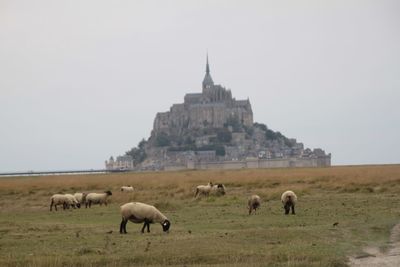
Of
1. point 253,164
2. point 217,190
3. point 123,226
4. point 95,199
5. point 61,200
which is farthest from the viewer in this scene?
point 253,164

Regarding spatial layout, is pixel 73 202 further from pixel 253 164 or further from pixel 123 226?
pixel 253 164

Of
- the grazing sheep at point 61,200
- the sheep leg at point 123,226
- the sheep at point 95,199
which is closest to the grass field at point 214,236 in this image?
the sheep leg at point 123,226

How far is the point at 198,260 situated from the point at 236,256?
0.79 meters

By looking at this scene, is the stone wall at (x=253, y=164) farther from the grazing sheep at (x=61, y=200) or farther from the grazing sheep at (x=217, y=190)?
the grazing sheep at (x=61, y=200)

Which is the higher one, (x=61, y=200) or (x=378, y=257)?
(x=61, y=200)

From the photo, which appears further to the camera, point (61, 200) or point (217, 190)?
point (217, 190)

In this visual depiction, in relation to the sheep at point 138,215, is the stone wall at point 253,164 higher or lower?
higher

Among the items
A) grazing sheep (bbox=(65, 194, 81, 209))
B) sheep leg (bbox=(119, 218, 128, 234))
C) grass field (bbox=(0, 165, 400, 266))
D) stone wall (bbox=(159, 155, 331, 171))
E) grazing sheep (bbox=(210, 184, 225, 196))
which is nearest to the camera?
grass field (bbox=(0, 165, 400, 266))

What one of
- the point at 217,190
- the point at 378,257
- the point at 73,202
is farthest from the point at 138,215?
the point at 217,190

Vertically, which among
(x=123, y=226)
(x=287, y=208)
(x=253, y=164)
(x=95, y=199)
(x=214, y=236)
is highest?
(x=253, y=164)

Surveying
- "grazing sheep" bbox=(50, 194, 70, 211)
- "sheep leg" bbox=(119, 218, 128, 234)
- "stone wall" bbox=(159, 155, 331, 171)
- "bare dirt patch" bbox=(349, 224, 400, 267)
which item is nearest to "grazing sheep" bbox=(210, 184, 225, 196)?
"grazing sheep" bbox=(50, 194, 70, 211)

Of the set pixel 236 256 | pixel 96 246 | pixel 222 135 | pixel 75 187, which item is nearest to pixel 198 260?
pixel 236 256

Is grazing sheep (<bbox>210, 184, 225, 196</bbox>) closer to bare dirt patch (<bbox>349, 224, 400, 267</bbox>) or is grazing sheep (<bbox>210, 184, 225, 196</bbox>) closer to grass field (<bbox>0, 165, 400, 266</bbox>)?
grass field (<bbox>0, 165, 400, 266</bbox>)

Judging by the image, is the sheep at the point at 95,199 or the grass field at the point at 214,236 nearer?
the grass field at the point at 214,236
